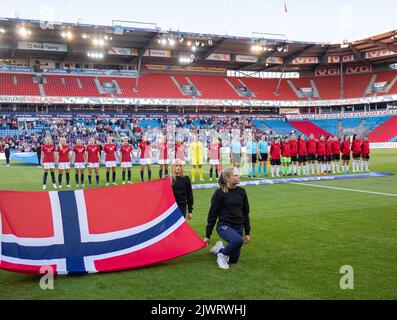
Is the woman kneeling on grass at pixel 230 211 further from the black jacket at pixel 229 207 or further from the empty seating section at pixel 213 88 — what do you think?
the empty seating section at pixel 213 88

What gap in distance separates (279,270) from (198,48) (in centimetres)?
4370

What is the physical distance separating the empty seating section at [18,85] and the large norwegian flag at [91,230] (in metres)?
38.3

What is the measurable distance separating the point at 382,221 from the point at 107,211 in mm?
5610

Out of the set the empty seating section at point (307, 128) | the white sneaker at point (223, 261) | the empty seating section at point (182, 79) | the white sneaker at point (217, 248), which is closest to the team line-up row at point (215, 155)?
the white sneaker at point (217, 248)

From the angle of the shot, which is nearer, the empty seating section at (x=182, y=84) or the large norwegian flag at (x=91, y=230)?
the large norwegian flag at (x=91, y=230)

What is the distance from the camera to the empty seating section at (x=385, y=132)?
44.4m

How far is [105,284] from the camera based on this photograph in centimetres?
470

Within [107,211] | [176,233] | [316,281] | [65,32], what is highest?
[65,32]

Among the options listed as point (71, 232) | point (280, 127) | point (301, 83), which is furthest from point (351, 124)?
point (71, 232)

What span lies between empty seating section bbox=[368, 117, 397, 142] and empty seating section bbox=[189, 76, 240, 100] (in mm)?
16640

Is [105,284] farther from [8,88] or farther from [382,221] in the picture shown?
[8,88]

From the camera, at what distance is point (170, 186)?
19.7ft

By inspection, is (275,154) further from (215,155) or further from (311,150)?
(215,155)

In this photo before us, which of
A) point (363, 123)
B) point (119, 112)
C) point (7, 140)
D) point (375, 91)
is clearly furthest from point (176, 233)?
point (375, 91)
